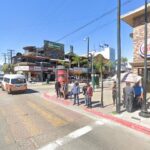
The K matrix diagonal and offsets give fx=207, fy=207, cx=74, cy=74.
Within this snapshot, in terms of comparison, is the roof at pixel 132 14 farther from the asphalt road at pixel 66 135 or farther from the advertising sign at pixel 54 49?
the advertising sign at pixel 54 49

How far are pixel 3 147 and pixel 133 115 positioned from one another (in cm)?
717

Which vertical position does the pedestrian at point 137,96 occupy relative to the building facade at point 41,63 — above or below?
below

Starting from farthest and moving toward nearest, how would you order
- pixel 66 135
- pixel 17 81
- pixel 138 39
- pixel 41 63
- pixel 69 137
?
pixel 41 63 → pixel 17 81 → pixel 138 39 → pixel 66 135 → pixel 69 137

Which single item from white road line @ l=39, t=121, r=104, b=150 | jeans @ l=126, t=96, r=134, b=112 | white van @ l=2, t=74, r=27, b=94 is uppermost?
white van @ l=2, t=74, r=27, b=94

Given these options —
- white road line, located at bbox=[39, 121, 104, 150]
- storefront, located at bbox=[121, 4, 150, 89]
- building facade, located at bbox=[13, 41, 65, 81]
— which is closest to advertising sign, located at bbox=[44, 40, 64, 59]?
building facade, located at bbox=[13, 41, 65, 81]

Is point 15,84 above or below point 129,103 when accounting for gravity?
above

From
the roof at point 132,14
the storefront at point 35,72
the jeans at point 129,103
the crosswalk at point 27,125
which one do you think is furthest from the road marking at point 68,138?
the storefront at point 35,72

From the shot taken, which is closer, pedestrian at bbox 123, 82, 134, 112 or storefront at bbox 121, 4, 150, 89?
pedestrian at bbox 123, 82, 134, 112

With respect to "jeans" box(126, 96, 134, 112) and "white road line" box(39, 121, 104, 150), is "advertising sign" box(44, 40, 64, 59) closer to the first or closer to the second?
"jeans" box(126, 96, 134, 112)

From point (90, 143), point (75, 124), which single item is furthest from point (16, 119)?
point (90, 143)

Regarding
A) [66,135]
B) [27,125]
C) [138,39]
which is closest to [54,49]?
[138,39]

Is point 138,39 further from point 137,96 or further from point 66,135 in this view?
point 66,135

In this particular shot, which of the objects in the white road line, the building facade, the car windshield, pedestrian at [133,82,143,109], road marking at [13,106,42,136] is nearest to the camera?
the white road line

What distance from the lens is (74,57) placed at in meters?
67.4
